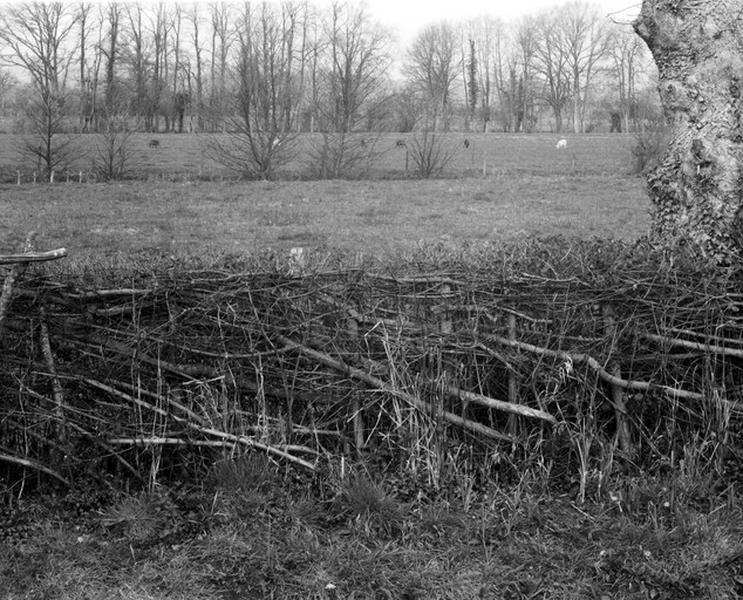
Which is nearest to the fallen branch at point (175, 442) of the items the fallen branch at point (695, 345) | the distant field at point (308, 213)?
the fallen branch at point (695, 345)

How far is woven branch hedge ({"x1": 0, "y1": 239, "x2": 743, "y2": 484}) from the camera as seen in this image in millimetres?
4172

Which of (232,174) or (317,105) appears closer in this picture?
(232,174)

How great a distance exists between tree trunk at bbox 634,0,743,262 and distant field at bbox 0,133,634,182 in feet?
98.9

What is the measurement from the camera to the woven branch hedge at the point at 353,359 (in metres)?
4.17

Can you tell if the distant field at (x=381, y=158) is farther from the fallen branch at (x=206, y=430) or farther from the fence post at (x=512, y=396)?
the fence post at (x=512, y=396)

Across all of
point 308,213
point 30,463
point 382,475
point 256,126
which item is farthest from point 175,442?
point 256,126

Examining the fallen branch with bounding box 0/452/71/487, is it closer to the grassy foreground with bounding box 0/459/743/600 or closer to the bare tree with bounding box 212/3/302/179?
the grassy foreground with bounding box 0/459/743/600

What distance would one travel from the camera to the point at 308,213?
21250 millimetres

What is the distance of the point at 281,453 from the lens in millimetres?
4156

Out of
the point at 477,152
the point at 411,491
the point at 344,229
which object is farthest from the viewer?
the point at 477,152

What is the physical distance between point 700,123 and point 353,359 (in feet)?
10.1

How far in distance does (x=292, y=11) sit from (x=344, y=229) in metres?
52.0

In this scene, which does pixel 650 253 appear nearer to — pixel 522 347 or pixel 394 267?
pixel 522 347

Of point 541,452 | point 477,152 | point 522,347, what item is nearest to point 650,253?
point 522,347
